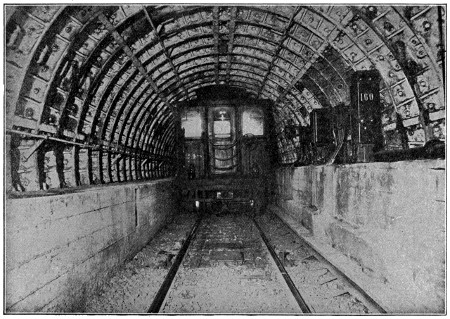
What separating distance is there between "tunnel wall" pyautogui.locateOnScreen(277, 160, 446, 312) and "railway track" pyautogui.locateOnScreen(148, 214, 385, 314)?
17.2 inches

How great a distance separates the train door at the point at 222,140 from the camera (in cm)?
1304

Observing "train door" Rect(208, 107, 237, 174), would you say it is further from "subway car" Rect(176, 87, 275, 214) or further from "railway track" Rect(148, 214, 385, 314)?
"railway track" Rect(148, 214, 385, 314)

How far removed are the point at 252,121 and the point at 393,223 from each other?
28.4 ft

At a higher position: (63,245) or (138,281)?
(63,245)

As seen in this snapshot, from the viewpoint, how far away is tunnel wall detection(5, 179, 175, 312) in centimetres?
372

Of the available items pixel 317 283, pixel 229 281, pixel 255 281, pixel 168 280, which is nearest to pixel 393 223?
pixel 317 283

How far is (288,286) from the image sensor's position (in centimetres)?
559

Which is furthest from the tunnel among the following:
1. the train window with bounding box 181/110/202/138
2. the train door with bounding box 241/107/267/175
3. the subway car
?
the train door with bounding box 241/107/267/175

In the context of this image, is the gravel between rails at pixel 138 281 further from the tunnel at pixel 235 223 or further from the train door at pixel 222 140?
the train door at pixel 222 140

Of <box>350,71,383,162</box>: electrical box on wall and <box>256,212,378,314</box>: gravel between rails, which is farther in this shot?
<box>350,71,383,162</box>: electrical box on wall

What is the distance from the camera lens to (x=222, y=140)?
13.2 meters

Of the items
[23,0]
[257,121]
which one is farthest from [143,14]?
[257,121]

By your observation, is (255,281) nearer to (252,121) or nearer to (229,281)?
(229,281)

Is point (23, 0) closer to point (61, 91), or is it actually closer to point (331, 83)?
point (61, 91)
